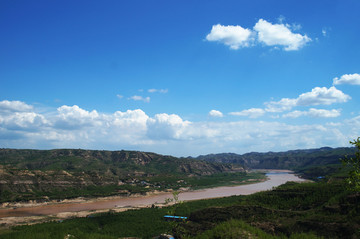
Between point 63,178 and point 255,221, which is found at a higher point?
point 255,221

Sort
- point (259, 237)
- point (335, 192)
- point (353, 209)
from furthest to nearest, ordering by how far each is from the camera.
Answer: point (335, 192) → point (353, 209) → point (259, 237)

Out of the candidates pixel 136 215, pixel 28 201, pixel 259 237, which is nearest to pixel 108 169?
pixel 28 201

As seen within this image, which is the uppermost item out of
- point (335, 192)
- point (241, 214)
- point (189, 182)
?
point (335, 192)

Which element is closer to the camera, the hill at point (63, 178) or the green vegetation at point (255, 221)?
the green vegetation at point (255, 221)

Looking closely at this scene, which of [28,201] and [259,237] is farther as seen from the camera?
[28,201]

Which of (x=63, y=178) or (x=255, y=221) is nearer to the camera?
(x=255, y=221)

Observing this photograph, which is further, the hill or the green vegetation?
the hill

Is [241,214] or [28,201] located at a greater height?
[241,214]

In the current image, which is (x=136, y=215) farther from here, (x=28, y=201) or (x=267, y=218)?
(x=28, y=201)

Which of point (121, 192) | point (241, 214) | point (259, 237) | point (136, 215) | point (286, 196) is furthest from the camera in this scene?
point (121, 192)

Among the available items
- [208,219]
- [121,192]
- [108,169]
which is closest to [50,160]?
[108,169]
